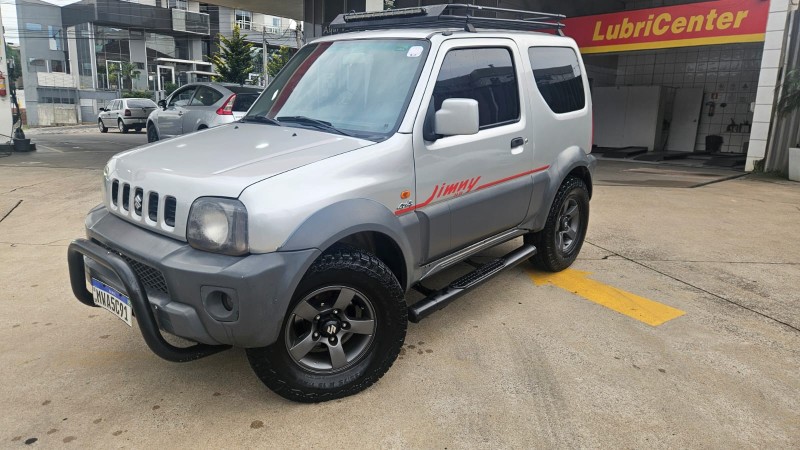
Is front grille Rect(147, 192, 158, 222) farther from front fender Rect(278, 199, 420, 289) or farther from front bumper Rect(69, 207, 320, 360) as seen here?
front fender Rect(278, 199, 420, 289)

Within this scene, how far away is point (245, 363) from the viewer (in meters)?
3.09

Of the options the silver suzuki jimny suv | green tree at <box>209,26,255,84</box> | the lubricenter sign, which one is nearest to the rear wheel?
the silver suzuki jimny suv

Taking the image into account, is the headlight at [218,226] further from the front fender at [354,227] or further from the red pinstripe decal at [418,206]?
the red pinstripe decal at [418,206]

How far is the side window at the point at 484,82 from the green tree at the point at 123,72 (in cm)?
4806

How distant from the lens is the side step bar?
3.07 metres

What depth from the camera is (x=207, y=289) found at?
2246mm

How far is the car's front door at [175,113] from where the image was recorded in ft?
37.2

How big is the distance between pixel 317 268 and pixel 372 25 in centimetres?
221

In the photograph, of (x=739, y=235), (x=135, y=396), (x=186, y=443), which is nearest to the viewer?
(x=186, y=443)

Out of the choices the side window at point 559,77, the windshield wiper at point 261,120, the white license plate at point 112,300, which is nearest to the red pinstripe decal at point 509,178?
the side window at point 559,77

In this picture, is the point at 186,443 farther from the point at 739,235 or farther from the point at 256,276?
the point at 739,235

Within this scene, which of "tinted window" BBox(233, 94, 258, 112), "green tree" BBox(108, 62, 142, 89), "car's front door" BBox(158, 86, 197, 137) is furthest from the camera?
"green tree" BBox(108, 62, 142, 89)

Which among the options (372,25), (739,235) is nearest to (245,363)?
(372,25)

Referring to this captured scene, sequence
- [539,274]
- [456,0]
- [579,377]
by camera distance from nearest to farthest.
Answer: [579,377], [539,274], [456,0]
